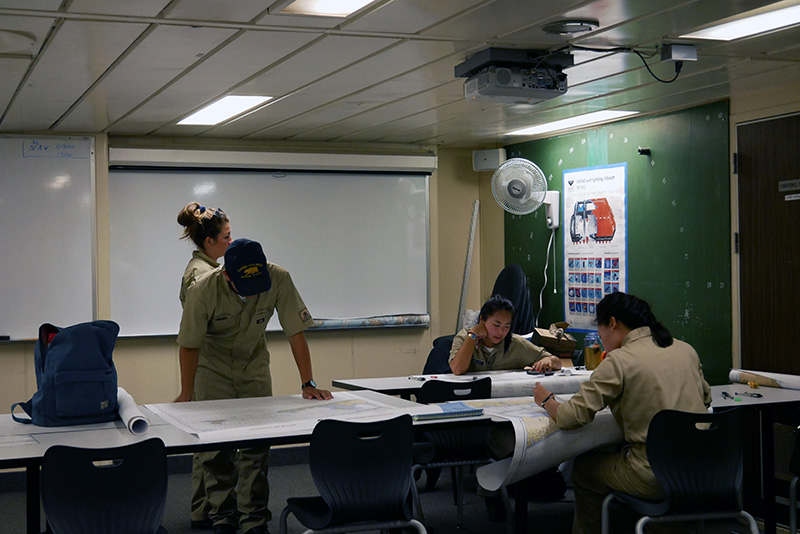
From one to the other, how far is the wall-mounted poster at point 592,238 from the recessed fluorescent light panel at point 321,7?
3344 millimetres

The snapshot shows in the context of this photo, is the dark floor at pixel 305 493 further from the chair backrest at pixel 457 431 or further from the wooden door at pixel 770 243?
the wooden door at pixel 770 243

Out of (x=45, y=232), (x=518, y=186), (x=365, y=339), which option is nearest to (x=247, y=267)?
(x=518, y=186)

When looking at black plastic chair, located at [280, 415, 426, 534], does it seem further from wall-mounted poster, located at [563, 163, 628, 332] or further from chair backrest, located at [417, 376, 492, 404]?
wall-mounted poster, located at [563, 163, 628, 332]

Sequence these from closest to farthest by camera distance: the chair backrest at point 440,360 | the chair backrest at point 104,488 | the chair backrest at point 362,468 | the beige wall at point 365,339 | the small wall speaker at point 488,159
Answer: the chair backrest at point 104,488 → the chair backrest at point 362,468 → the chair backrest at point 440,360 → the beige wall at point 365,339 → the small wall speaker at point 488,159

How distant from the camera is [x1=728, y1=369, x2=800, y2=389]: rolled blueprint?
469 centimetres

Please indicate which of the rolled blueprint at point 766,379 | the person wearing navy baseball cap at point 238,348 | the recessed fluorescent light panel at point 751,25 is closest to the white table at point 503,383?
the person wearing navy baseball cap at point 238,348

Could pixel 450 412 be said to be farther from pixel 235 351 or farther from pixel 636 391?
pixel 235 351

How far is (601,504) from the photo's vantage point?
12.1 feet

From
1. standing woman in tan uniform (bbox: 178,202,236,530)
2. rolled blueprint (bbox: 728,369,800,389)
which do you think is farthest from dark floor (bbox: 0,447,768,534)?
standing woman in tan uniform (bbox: 178,202,236,530)

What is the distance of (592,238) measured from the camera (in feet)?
21.4

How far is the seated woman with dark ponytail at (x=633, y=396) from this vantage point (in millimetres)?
3398

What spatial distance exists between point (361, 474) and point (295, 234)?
13.5 ft

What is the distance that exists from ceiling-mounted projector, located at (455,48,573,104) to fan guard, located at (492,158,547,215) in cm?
187

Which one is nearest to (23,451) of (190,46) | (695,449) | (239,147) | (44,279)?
(190,46)
